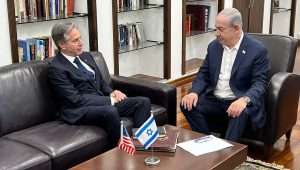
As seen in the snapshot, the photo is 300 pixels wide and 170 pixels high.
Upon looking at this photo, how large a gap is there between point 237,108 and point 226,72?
0.36 meters

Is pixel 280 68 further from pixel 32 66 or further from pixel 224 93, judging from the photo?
pixel 32 66

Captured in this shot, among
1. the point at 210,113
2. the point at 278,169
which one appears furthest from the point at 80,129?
the point at 278,169

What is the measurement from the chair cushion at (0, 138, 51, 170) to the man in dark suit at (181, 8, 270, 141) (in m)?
1.14

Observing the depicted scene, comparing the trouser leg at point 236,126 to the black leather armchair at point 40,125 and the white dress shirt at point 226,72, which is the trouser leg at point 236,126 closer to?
the white dress shirt at point 226,72

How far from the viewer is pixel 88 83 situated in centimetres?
294

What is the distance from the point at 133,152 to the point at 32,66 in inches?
44.2

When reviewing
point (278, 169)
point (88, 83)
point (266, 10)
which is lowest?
point (278, 169)

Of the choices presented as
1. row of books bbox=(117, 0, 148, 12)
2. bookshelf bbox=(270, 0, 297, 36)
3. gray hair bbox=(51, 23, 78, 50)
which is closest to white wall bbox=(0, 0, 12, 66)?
gray hair bbox=(51, 23, 78, 50)

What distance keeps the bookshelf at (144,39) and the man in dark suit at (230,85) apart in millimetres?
1543

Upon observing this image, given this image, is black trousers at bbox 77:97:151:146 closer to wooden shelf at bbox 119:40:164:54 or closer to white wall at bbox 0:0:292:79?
white wall at bbox 0:0:292:79

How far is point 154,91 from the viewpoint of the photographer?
315 centimetres

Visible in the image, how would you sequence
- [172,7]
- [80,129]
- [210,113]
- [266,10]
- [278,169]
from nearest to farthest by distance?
[80,129] → [278,169] → [210,113] → [172,7] → [266,10]

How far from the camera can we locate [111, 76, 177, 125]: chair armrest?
3.12 metres

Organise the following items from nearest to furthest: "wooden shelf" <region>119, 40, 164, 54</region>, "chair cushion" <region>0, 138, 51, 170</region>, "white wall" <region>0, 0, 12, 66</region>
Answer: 1. "chair cushion" <region>0, 138, 51, 170</region>
2. "white wall" <region>0, 0, 12, 66</region>
3. "wooden shelf" <region>119, 40, 164, 54</region>
